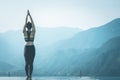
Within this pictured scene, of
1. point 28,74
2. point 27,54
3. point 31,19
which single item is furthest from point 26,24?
point 28,74

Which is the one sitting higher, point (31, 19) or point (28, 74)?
point (31, 19)

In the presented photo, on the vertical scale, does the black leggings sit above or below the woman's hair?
below

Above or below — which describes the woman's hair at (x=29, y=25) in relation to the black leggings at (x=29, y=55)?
above

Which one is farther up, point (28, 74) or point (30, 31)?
Result: point (30, 31)

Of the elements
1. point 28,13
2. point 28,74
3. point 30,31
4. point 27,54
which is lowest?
point 28,74

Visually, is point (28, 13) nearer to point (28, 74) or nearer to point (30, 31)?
point (30, 31)

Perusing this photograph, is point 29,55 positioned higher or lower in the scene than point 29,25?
lower

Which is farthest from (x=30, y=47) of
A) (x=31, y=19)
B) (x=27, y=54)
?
(x=31, y=19)

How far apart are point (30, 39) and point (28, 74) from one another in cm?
162

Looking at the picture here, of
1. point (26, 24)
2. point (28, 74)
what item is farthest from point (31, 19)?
point (28, 74)

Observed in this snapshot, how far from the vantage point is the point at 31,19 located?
514 inches

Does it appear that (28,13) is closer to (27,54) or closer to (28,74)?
(27,54)

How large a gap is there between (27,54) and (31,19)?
1.57 meters

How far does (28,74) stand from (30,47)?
1271 millimetres
